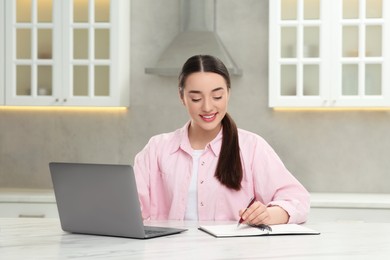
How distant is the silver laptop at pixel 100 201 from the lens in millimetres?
2281

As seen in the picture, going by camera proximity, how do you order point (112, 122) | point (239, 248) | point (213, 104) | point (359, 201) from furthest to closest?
point (112, 122)
point (359, 201)
point (213, 104)
point (239, 248)

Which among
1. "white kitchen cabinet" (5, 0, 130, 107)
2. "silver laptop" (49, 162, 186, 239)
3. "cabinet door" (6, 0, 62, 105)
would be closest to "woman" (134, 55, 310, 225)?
"silver laptop" (49, 162, 186, 239)

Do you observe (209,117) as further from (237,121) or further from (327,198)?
(237,121)

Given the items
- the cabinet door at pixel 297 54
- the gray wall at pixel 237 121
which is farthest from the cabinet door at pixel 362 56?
the gray wall at pixel 237 121

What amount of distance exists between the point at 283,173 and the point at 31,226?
968 millimetres

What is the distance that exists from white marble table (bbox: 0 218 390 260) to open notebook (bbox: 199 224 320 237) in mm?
29

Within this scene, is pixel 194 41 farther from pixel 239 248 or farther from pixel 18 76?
pixel 239 248

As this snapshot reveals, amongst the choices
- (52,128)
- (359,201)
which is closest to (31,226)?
(359,201)

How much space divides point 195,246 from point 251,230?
31 centimetres

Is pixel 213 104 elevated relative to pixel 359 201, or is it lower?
elevated

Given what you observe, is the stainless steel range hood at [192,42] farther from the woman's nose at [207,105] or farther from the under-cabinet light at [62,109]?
the woman's nose at [207,105]

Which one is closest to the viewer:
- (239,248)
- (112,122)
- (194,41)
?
(239,248)

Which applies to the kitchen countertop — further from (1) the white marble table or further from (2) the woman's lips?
(1) the white marble table

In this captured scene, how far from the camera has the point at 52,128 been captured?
511cm
